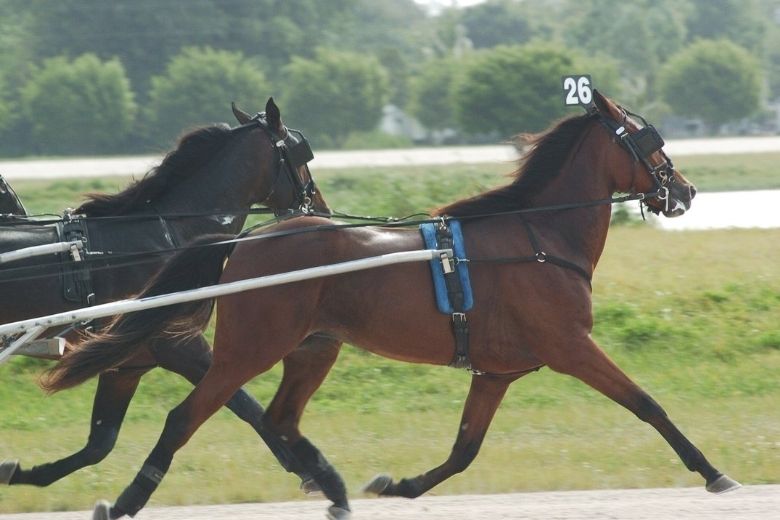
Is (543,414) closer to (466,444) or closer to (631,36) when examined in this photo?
(466,444)

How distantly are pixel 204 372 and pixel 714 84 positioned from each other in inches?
2133

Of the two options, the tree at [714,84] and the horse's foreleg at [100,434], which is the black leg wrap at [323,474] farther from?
the tree at [714,84]

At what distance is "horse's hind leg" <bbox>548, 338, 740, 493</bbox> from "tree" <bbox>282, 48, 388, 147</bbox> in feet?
159

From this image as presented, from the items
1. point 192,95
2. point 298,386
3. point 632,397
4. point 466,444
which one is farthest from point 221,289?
point 192,95

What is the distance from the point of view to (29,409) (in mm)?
9805

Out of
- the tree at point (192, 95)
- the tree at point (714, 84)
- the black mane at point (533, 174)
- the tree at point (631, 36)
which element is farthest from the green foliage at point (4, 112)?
the black mane at point (533, 174)

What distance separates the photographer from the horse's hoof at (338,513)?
20.3ft

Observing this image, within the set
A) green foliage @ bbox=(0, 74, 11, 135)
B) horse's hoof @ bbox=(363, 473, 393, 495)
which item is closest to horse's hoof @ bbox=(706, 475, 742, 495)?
horse's hoof @ bbox=(363, 473, 393, 495)

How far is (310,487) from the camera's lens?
6.48 metres

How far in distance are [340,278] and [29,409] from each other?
4.52 m

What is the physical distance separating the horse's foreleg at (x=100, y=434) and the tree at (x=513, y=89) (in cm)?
3519

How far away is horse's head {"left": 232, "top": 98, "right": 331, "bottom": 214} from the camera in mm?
7512

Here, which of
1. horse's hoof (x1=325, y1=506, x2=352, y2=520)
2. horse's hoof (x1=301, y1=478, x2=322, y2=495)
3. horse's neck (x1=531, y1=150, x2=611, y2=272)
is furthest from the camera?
horse's neck (x1=531, y1=150, x2=611, y2=272)

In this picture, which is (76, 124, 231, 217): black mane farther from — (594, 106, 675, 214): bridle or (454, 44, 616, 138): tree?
(454, 44, 616, 138): tree
